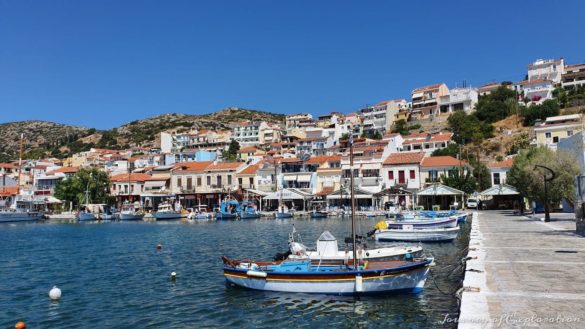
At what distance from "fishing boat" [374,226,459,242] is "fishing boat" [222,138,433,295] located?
47.0 ft

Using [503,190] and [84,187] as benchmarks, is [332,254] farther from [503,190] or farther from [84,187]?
[84,187]

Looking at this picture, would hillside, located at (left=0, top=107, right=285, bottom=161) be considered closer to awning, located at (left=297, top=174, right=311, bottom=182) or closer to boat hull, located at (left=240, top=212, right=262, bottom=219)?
awning, located at (left=297, top=174, right=311, bottom=182)

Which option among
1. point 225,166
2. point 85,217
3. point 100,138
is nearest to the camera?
point 85,217

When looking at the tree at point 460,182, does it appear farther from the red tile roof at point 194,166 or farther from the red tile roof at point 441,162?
the red tile roof at point 194,166

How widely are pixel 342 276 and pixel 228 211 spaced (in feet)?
169

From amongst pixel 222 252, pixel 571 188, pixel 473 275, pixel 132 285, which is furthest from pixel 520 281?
pixel 571 188

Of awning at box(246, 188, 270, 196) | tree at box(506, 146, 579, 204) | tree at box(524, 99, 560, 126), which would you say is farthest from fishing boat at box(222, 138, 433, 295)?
tree at box(524, 99, 560, 126)

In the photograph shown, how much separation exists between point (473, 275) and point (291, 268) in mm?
6222

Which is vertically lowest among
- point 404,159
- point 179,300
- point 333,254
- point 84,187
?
point 179,300

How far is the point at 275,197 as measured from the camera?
68.2 meters

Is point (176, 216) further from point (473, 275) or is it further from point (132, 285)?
point (473, 275)

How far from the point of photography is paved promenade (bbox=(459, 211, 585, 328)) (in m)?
8.21

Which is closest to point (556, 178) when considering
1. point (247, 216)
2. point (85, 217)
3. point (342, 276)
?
point (342, 276)

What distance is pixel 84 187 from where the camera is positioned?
78.9 meters
